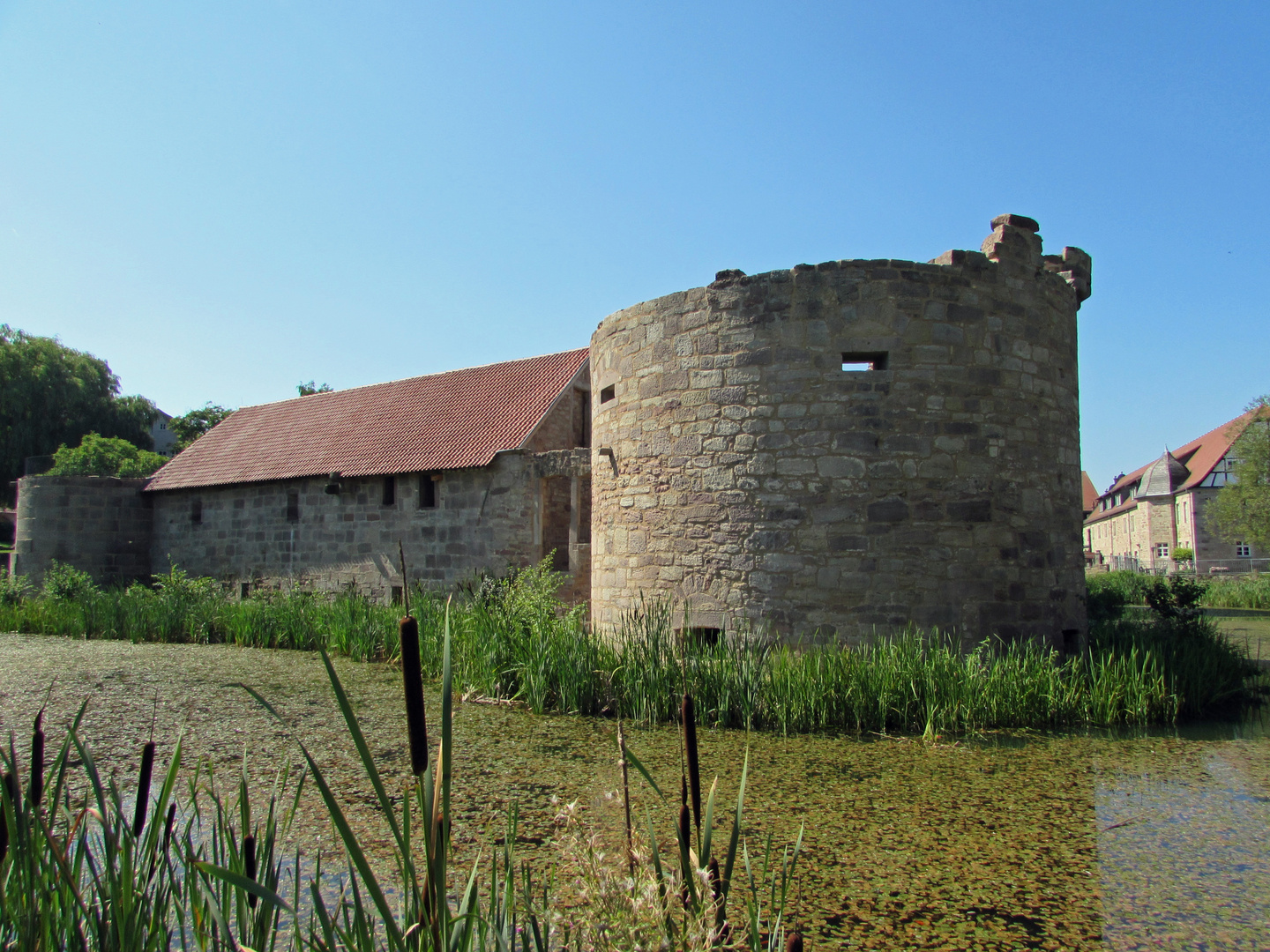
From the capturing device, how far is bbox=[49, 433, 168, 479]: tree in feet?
89.8

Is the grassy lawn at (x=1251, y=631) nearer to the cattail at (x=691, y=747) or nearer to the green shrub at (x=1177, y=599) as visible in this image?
the green shrub at (x=1177, y=599)

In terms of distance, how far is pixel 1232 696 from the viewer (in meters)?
7.56

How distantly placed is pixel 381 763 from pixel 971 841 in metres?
3.35

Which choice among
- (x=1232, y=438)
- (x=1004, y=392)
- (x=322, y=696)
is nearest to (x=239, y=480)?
(x=322, y=696)

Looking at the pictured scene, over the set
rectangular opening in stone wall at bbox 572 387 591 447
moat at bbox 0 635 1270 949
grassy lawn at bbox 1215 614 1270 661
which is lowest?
moat at bbox 0 635 1270 949

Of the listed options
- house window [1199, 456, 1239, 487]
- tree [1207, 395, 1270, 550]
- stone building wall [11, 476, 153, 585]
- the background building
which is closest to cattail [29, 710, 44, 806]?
stone building wall [11, 476, 153, 585]

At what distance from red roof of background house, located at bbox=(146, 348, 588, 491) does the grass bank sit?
6537 mm

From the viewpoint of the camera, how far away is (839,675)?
20.8 ft

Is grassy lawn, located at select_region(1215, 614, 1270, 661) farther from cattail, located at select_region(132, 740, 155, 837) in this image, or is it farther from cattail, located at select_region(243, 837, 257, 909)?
cattail, located at select_region(132, 740, 155, 837)

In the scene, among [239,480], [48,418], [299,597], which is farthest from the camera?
[48,418]

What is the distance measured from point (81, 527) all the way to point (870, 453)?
1793 centimetres

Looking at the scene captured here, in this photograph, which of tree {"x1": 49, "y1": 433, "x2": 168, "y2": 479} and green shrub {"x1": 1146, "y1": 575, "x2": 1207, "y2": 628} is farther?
tree {"x1": 49, "y1": 433, "x2": 168, "y2": 479}

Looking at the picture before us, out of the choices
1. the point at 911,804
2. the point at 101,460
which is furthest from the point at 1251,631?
the point at 101,460

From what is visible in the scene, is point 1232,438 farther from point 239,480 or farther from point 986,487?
point 239,480
